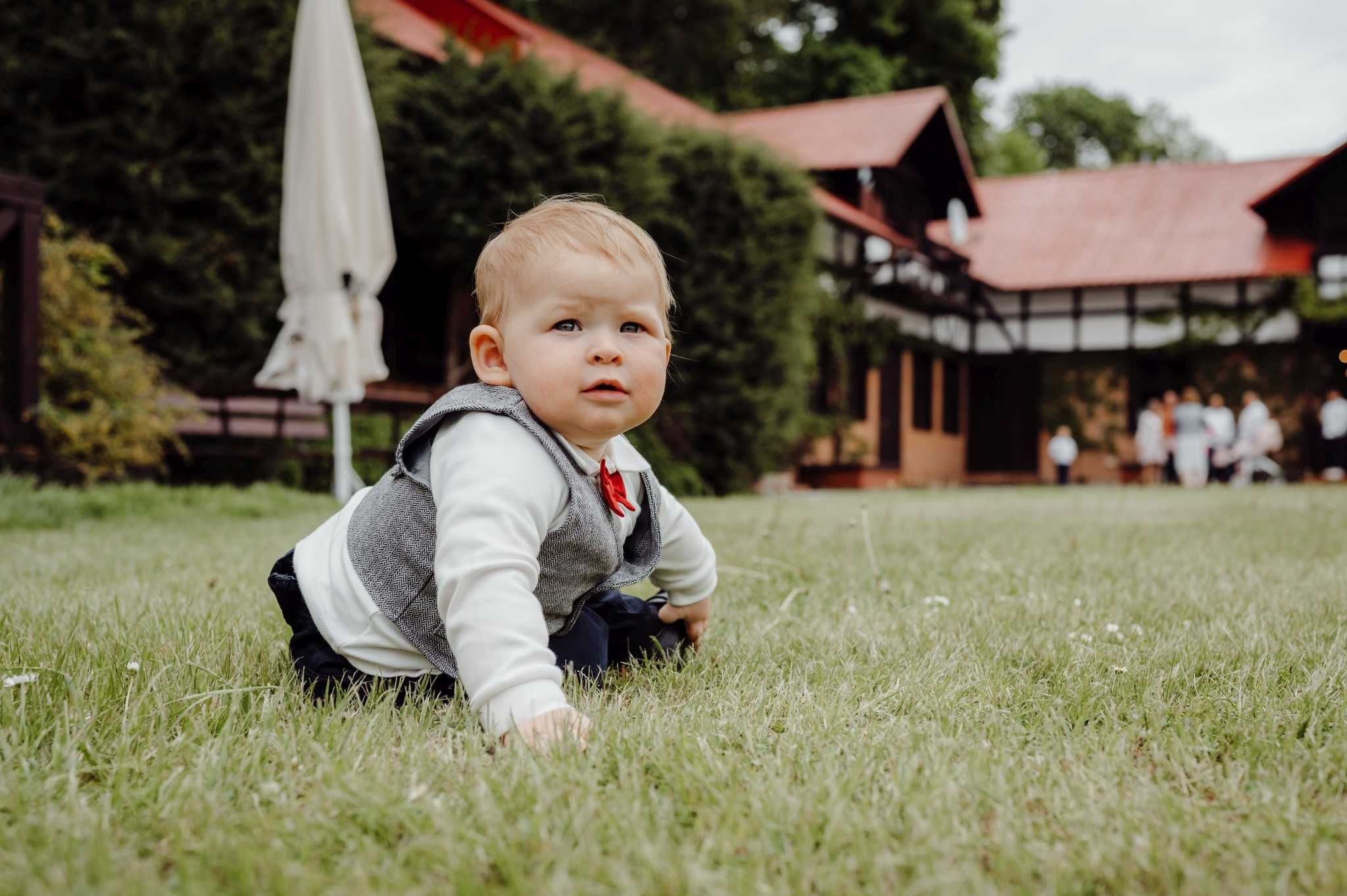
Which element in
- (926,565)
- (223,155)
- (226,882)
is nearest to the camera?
(226,882)

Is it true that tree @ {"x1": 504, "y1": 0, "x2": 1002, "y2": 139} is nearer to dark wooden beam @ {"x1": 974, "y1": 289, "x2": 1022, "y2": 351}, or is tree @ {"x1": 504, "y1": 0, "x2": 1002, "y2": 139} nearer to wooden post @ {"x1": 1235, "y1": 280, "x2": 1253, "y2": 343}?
dark wooden beam @ {"x1": 974, "y1": 289, "x2": 1022, "y2": 351}

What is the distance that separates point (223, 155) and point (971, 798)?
28.1ft

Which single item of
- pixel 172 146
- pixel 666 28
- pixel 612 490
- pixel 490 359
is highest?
pixel 666 28

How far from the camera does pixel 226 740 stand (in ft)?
5.26

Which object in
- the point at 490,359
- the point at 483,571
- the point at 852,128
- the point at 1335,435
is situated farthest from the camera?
the point at 852,128

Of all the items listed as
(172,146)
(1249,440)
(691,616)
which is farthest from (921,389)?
(691,616)

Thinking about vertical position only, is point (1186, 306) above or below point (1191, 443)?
above

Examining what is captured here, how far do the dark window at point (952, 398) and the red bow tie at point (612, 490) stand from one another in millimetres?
24301

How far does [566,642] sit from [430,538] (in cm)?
37

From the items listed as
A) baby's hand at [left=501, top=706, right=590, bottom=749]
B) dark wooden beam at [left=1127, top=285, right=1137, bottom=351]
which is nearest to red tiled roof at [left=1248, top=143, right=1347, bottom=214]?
dark wooden beam at [left=1127, top=285, right=1137, bottom=351]

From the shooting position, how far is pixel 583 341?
6.20 feet

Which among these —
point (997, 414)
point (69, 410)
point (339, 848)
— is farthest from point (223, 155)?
point (997, 414)

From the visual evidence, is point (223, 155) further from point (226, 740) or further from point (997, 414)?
point (997, 414)

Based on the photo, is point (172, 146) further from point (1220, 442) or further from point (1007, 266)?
point (1007, 266)
